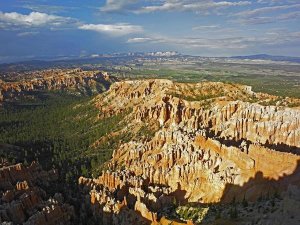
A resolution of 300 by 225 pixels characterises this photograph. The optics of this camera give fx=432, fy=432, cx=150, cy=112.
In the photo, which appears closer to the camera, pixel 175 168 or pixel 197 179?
pixel 197 179

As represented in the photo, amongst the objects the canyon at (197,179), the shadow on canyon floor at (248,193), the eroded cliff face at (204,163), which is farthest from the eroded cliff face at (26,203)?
the shadow on canyon floor at (248,193)

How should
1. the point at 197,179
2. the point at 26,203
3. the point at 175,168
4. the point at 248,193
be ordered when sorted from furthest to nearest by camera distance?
the point at 175,168, the point at 197,179, the point at 26,203, the point at 248,193

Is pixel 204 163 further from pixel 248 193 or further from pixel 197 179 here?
pixel 248 193

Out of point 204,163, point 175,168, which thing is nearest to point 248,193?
point 204,163

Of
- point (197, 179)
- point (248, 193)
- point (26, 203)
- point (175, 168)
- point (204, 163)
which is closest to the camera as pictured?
point (248, 193)

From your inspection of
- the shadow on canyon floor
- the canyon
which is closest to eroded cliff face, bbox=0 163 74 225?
the canyon

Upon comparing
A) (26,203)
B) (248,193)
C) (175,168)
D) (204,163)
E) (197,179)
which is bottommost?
(26,203)
